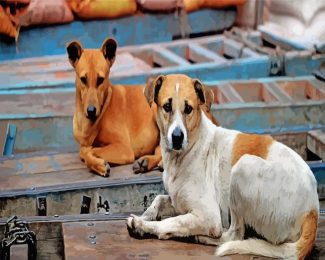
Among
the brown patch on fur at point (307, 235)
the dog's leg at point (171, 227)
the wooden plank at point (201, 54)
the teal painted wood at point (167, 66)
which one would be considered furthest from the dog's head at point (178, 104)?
the wooden plank at point (201, 54)

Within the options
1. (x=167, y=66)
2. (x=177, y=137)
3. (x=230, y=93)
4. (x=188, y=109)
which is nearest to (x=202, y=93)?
(x=188, y=109)

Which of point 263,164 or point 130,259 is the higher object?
point 263,164

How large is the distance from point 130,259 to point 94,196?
32.3 inches

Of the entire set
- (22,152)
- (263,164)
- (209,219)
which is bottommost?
(22,152)

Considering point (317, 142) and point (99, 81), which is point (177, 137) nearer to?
point (99, 81)

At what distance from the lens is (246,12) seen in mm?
7469

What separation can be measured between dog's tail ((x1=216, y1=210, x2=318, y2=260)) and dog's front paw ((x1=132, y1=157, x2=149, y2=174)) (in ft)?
3.68

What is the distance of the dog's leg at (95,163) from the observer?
4.07 m

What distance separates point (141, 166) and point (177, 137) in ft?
Answer: 3.66

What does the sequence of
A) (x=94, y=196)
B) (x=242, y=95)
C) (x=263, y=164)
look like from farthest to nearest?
(x=242, y=95) < (x=94, y=196) < (x=263, y=164)

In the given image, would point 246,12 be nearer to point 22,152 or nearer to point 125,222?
point 22,152

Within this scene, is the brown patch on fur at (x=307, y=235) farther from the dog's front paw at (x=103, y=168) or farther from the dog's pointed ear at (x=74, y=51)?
the dog's pointed ear at (x=74, y=51)

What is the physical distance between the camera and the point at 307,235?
293 cm

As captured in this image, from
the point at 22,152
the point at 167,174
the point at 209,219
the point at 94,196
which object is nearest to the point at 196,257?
the point at 209,219
